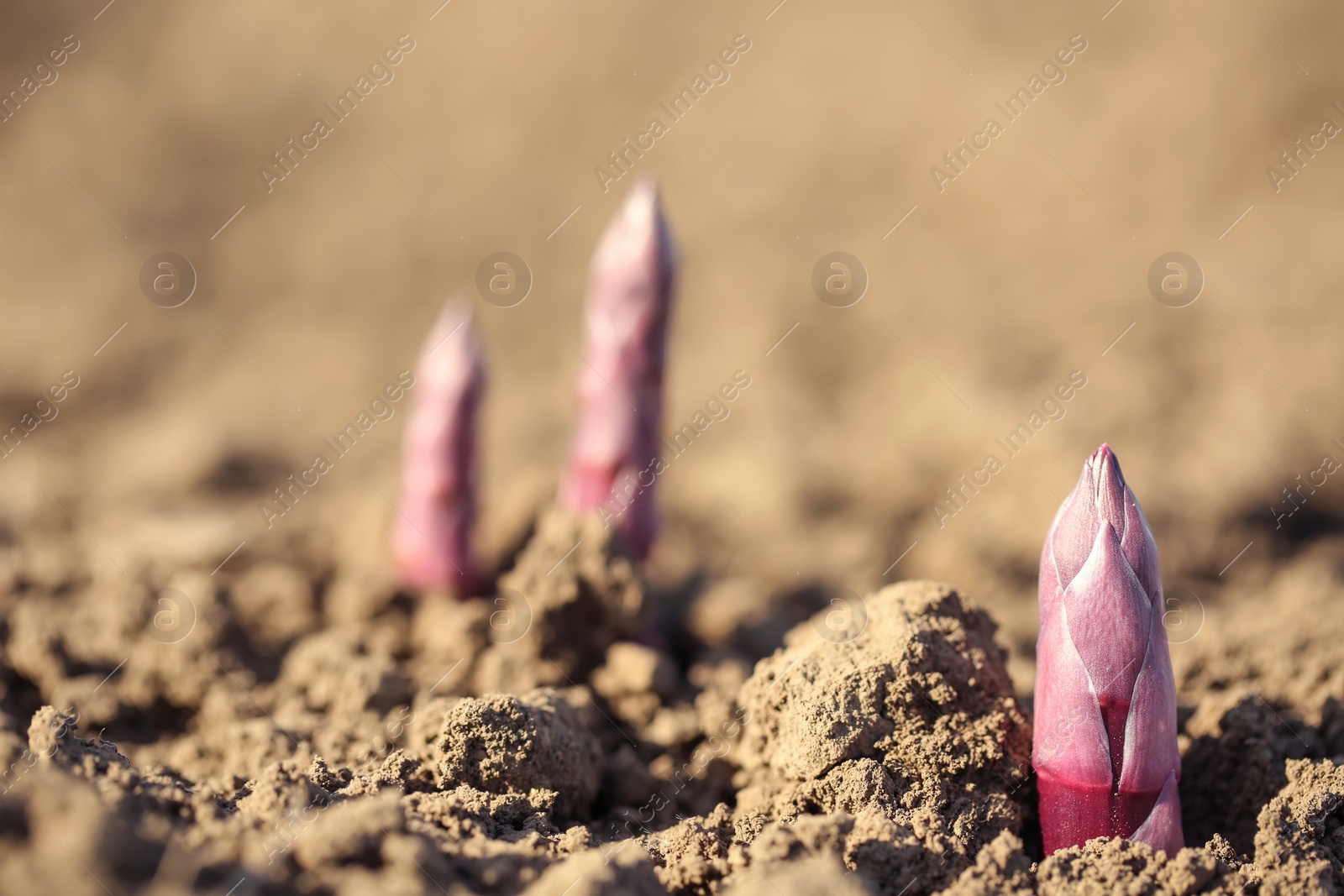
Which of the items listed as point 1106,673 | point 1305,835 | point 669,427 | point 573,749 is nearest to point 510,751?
point 573,749

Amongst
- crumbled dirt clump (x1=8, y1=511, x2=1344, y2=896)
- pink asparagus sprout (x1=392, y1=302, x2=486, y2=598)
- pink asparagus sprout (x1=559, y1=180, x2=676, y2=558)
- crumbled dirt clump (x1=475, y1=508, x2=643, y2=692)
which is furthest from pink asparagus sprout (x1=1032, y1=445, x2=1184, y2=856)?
pink asparagus sprout (x1=392, y1=302, x2=486, y2=598)

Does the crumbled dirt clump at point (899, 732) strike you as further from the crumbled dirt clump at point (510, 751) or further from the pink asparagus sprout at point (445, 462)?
the pink asparagus sprout at point (445, 462)

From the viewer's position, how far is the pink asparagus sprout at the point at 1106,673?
8.11 ft

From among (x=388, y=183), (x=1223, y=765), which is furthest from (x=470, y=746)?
(x=388, y=183)

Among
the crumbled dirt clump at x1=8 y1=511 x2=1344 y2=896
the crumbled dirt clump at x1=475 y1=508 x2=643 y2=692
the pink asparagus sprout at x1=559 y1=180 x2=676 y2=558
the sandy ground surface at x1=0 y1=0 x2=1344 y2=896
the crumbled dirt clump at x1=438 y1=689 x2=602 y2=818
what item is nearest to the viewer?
the crumbled dirt clump at x1=8 y1=511 x2=1344 y2=896

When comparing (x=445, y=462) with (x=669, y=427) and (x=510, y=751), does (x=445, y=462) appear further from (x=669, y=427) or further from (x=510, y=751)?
(x=669, y=427)

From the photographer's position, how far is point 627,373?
3.98 metres

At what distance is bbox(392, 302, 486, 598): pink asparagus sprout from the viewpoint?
427cm

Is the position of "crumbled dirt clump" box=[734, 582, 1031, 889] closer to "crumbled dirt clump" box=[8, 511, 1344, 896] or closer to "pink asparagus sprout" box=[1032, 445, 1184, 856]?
"crumbled dirt clump" box=[8, 511, 1344, 896]

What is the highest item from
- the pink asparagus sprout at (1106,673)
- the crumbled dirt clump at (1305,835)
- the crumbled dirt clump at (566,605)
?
the crumbled dirt clump at (566,605)

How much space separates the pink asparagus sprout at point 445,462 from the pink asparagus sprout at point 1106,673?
2.53 meters

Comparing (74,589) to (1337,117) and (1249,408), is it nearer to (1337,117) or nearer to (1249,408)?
(1249,408)

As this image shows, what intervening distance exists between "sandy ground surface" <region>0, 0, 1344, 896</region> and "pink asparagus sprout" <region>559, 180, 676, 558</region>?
25 centimetres

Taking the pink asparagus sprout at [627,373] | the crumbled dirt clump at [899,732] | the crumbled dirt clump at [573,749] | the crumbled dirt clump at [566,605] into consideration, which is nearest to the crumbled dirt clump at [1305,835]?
the crumbled dirt clump at [573,749]
